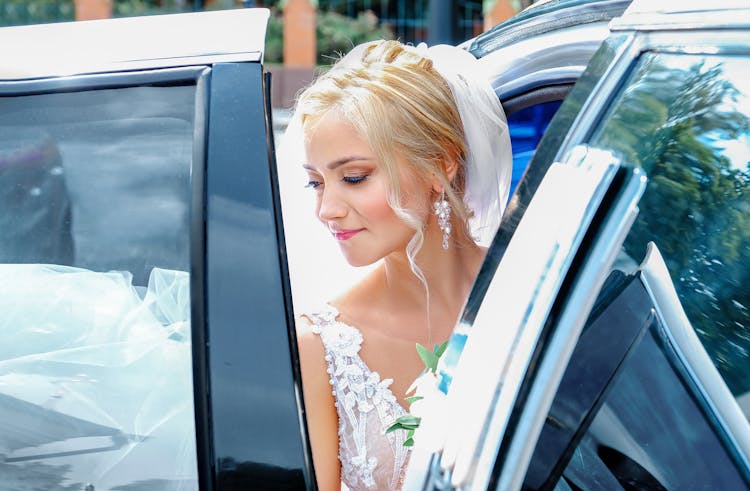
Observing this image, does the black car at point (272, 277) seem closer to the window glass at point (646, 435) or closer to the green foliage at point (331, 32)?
the window glass at point (646, 435)

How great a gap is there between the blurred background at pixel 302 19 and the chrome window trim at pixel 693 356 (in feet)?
40.6

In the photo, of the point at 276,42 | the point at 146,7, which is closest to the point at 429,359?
the point at 276,42

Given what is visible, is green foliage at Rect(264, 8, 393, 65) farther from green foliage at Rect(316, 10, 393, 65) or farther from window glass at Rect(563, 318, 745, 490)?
window glass at Rect(563, 318, 745, 490)

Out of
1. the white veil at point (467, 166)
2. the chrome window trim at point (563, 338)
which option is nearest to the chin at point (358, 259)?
the white veil at point (467, 166)

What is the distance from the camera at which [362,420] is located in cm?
181

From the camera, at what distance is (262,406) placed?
132 centimetres

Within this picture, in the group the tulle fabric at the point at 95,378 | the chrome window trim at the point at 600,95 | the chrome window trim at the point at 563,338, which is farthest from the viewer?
the tulle fabric at the point at 95,378

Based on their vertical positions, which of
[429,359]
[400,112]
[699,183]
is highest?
[699,183]

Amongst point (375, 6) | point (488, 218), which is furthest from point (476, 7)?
point (488, 218)

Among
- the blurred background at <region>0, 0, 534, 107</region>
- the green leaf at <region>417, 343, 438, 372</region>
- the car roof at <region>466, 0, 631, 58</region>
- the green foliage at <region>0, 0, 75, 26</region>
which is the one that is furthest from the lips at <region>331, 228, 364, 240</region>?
the green foliage at <region>0, 0, 75, 26</region>

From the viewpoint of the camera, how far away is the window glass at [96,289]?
1400mm

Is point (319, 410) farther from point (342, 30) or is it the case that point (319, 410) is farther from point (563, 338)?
point (342, 30)

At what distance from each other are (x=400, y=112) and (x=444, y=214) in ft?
0.74

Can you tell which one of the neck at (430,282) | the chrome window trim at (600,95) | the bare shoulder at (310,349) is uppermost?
the chrome window trim at (600,95)
